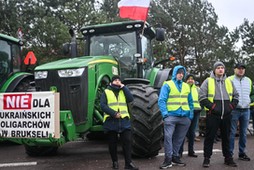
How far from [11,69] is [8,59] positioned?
253mm

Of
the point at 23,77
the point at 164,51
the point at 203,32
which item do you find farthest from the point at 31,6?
the point at 23,77

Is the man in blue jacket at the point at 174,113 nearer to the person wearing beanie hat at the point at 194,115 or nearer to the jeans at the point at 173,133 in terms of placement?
the jeans at the point at 173,133

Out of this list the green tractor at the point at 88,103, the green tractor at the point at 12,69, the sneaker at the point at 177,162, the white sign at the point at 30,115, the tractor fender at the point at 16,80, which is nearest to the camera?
the white sign at the point at 30,115

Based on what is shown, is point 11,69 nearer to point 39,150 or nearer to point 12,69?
point 12,69

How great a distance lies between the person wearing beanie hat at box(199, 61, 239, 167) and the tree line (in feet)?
57.6

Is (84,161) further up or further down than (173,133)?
further down

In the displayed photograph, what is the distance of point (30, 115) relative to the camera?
5.20 metres

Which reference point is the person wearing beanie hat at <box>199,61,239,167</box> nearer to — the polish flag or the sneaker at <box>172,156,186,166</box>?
the sneaker at <box>172,156,186,166</box>

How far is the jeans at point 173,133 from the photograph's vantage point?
5.28 metres

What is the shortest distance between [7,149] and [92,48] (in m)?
3.05

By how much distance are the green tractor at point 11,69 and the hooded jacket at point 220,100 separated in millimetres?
4301

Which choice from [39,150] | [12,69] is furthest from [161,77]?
[12,69]

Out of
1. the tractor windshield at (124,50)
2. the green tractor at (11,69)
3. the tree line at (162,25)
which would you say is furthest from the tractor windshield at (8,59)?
the tree line at (162,25)

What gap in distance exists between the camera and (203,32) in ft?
97.6
